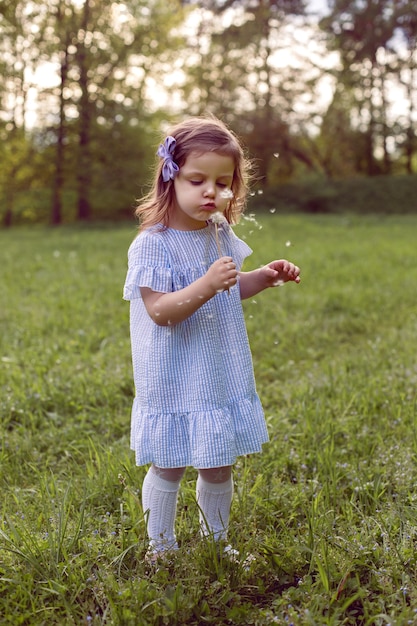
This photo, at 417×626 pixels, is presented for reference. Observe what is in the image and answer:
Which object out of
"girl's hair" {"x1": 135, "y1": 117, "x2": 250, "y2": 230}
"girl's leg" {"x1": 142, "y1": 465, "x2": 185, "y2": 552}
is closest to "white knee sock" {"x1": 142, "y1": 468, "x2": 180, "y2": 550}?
"girl's leg" {"x1": 142, "y1": 465, "x2": 185, "y2": 552}

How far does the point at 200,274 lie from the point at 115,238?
1113cm

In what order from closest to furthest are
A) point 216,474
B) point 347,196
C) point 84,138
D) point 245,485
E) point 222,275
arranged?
point 222,275 < point 216,474 < point 245,485 < point 84,138 < point 347,196

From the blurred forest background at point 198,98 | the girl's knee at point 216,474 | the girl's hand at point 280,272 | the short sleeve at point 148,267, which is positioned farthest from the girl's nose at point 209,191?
the blurred forest background at point 198,98

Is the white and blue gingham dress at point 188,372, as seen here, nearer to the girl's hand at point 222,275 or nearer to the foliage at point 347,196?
the girl's hand at point 222,275

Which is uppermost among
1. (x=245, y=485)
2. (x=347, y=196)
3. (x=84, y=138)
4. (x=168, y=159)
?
(x=84, y=138)

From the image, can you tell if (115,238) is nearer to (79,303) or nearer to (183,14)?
(79,303)

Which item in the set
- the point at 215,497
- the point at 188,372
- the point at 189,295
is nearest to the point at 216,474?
the point at 215,497

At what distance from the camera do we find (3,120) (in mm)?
21141

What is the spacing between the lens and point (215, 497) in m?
2.31

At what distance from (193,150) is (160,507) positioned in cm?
121

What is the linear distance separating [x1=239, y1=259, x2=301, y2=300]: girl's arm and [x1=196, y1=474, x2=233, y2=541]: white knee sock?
26.5 inches

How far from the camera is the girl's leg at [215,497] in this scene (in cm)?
228

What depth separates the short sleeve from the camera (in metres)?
2.13

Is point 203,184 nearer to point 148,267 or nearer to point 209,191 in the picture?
point 209,191
